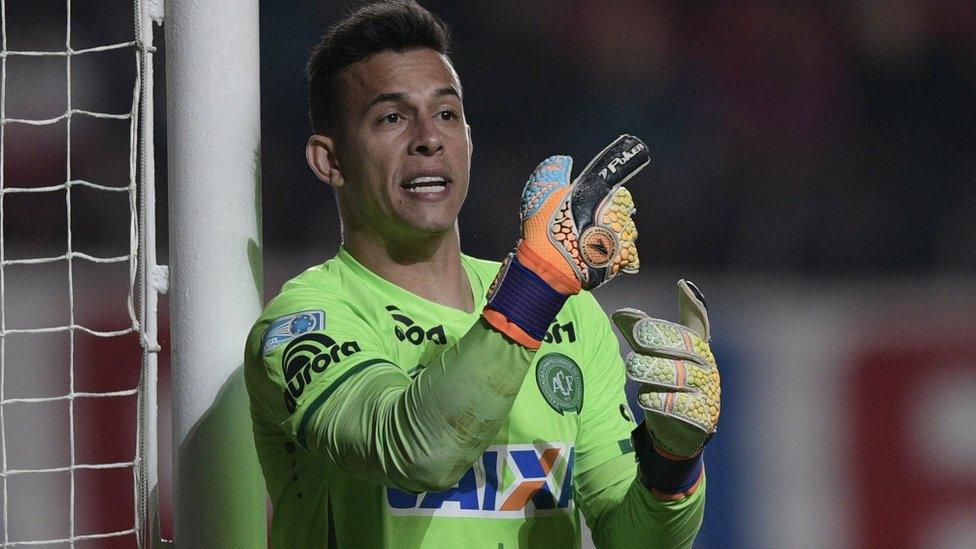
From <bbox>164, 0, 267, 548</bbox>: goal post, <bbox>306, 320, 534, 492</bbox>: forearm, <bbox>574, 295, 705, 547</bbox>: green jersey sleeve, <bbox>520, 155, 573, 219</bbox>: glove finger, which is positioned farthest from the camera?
<bbox>164, 0, 267, 548</bbox>: goal post

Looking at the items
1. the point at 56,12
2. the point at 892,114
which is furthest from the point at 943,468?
the point at 56,12

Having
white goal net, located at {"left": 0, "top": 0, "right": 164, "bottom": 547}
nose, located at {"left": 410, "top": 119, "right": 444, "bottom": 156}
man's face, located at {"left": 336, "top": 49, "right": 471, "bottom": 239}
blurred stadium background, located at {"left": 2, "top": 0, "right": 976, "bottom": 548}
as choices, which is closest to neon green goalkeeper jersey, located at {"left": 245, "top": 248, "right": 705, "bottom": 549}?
man's face, located at {"left": 336, "top": 49, "right": 471, "bottom": 239}

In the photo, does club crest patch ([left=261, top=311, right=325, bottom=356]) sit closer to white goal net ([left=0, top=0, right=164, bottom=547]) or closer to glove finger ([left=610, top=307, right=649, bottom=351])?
glove finger ([left=610, top=307, right=649, bottom=351])

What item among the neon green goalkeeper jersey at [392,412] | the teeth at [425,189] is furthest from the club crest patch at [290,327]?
the teeth at [425,189]

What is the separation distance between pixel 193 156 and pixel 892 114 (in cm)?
370

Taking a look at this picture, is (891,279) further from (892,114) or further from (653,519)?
(653,519)

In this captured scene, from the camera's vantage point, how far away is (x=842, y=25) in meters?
5.11

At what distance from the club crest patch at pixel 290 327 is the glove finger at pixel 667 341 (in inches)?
16.8

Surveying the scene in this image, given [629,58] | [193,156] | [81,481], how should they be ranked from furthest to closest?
[629,58]
[81,481]
[193,156]

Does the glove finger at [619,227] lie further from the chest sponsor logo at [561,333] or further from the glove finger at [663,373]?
the chest sponsor logo at [561,333]

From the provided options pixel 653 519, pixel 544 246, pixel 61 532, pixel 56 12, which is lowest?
pixel 61 532

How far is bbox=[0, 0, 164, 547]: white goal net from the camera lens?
4000 mm

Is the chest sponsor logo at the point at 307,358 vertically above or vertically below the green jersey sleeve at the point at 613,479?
above

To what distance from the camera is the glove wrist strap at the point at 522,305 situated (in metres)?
1.46
